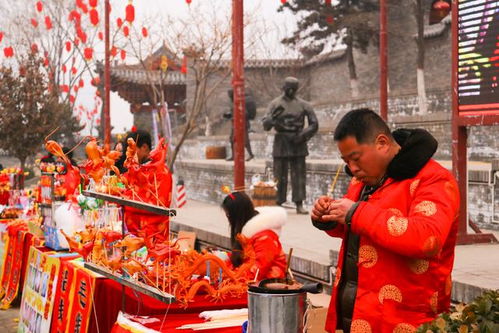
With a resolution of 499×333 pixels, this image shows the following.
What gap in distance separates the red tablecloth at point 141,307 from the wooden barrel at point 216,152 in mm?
21959

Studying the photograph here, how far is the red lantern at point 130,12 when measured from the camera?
19.8m

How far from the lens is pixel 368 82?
3127cm

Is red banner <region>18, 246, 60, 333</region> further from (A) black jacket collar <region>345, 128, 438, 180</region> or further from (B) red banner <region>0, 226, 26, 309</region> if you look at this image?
(A) black jacket collar <region>345, 128, 438, 180</region>

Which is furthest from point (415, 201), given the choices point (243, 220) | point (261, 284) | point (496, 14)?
point (496, 14)

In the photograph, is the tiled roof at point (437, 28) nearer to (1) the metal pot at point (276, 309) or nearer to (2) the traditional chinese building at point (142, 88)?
(2) the traditional chinese building at point (142, 88)

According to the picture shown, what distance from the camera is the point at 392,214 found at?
286cm

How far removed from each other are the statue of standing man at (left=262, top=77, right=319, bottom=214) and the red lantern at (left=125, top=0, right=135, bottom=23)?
826cm

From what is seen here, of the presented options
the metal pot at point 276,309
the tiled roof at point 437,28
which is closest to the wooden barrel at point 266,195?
the metal pot at point 276,309

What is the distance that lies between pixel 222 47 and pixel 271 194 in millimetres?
7464

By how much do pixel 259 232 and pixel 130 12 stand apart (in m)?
15.8

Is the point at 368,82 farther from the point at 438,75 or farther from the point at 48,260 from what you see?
the point at 48,260

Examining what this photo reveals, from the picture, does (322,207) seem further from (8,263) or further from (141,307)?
(8,263)

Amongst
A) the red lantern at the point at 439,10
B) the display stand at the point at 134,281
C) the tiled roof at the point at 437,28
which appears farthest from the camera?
the tiled roof at the point at 437,28

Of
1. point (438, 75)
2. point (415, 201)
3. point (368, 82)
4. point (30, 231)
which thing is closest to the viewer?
point (415, 201)
